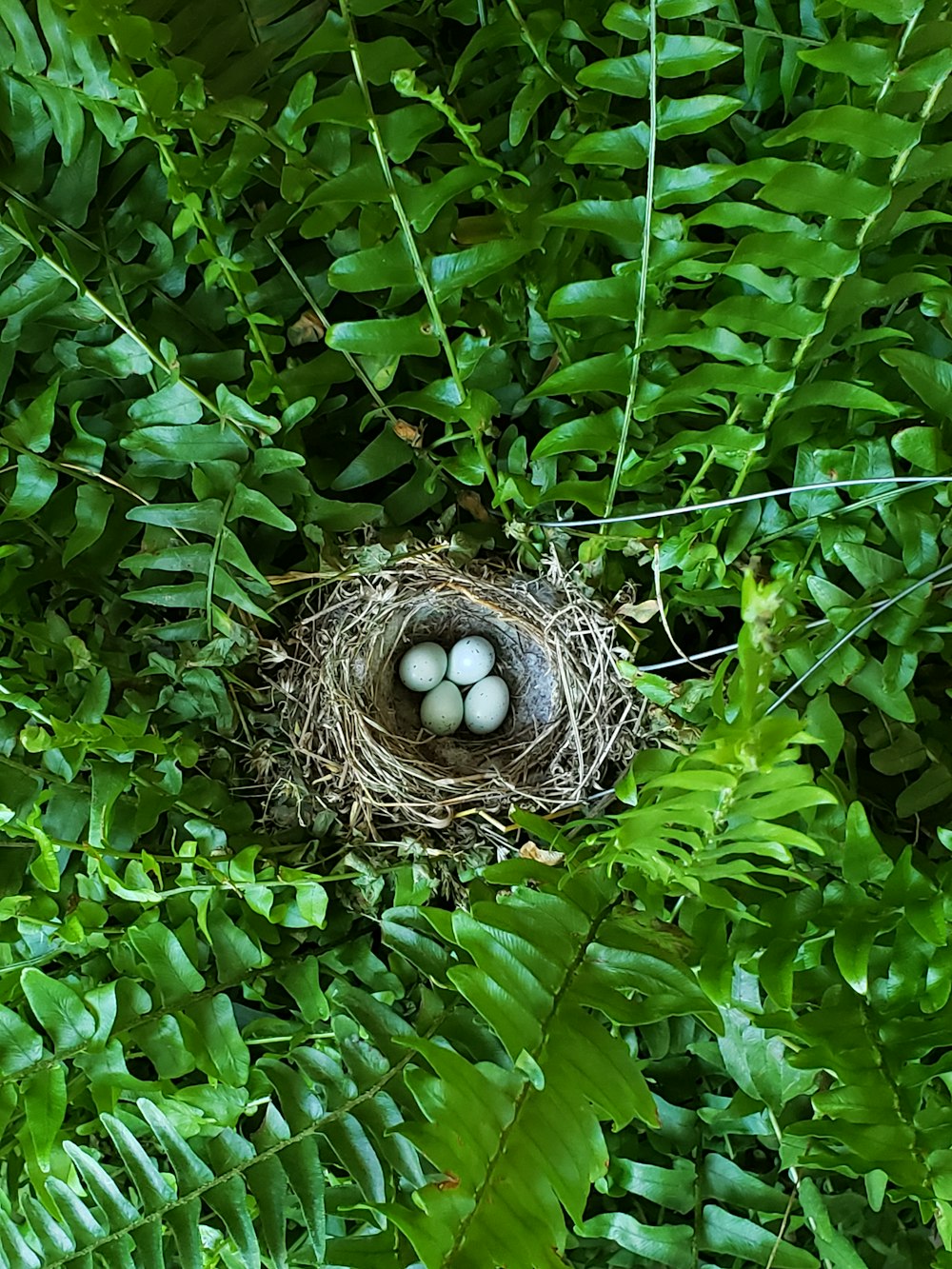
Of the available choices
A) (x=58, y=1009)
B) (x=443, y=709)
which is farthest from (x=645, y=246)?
(x=58, y=1009)

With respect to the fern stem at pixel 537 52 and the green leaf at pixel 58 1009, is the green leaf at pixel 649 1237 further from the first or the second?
the fern stem at pixel 537 52

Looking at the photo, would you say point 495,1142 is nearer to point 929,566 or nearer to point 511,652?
point 929,566

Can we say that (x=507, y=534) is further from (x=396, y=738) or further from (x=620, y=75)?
(x=620, y=75)

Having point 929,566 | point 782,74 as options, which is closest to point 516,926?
point 929,566

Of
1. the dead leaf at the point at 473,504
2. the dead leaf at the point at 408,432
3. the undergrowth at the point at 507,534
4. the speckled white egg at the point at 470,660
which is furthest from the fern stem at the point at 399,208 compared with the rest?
the speckled white egg at the point at 470,660

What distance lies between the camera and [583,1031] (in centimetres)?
74

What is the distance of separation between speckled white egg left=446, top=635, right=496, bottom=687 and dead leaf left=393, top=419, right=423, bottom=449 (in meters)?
0.33

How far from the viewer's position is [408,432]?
3.43ft

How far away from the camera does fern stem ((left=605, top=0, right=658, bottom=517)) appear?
2.55 feet

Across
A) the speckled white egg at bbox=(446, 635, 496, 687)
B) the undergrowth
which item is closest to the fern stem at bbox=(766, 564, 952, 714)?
the undergrowth

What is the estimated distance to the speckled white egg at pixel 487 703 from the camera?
4.31ft

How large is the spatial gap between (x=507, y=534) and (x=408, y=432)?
0.15 metres

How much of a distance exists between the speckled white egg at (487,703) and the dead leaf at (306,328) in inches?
19.3

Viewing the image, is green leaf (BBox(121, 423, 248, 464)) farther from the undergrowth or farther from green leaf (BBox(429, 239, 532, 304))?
green leaf (BBox(429, 239, 532, 304))
